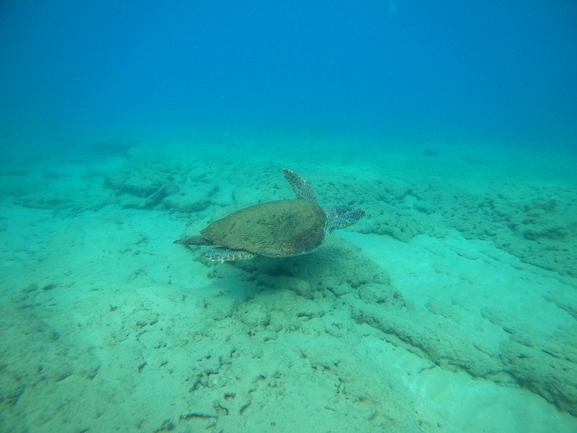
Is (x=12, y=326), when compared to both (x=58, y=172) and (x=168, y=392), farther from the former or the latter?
(x=58, y=172)

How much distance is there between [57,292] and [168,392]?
3288 mm

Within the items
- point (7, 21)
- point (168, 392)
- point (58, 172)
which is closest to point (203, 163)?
point (58, 172)

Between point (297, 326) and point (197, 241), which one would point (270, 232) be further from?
point (297, 326)

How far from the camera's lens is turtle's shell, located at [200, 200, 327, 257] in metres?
3.51

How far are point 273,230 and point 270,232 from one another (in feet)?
0.18

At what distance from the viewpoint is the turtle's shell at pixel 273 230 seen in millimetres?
3510

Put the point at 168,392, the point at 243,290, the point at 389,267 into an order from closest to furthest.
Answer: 1. the point at 168,392
2. the point at 243,290
3. the point at 389,267

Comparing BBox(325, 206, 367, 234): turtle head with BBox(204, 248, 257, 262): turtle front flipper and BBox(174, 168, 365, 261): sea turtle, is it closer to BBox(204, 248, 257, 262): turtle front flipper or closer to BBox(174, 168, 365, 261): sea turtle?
BBox(174, 168, 365, 261): sea turtle

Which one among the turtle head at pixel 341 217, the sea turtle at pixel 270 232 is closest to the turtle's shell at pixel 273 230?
the sea turtle at pixel 270 232

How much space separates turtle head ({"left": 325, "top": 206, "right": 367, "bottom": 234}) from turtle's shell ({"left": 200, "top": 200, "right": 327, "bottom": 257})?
0.76 ft

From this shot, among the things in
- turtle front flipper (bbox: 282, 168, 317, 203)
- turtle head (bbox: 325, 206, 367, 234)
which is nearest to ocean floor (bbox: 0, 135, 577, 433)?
turtle head (bbox: 325, 206, 367, 234)

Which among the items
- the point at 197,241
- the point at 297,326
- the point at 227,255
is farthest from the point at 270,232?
the point at 297,326

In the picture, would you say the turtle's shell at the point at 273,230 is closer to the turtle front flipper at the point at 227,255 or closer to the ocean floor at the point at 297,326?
the turtle front flipper at the point at 227,255

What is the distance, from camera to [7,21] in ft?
205
